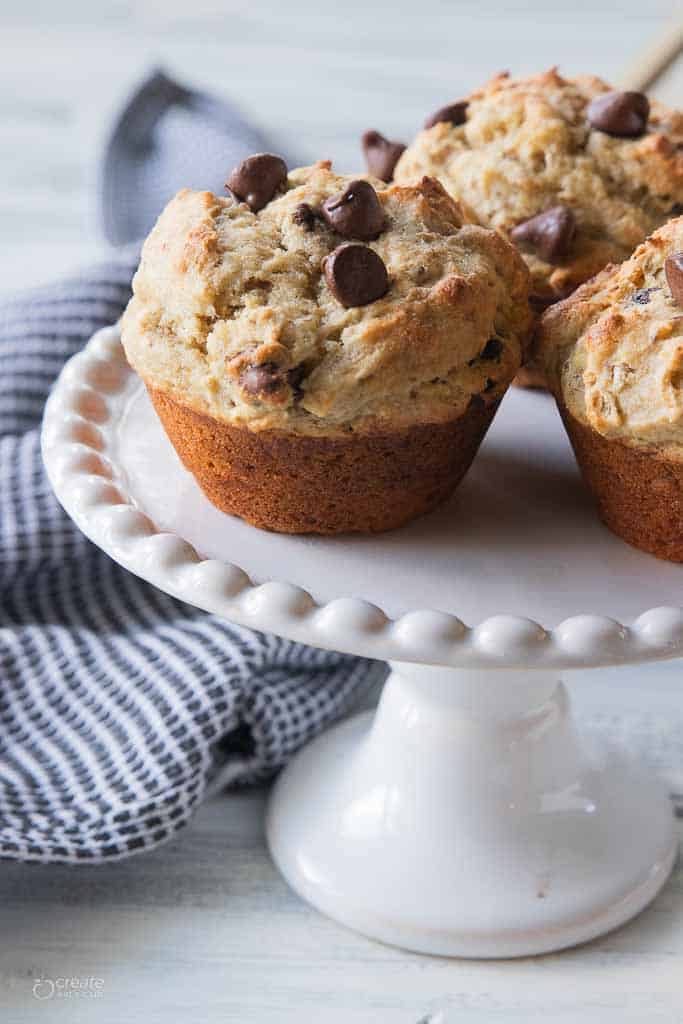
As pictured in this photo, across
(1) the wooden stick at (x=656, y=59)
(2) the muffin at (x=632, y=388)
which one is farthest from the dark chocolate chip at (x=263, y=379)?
(1) the wooden stick at (x=656, y=59)

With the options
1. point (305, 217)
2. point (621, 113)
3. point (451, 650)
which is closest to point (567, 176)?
point (621, 113)

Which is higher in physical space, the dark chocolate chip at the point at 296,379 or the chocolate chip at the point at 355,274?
the chocolate chip at the point at 355,274

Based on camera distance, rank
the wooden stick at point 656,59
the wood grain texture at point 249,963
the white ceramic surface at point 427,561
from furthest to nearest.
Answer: the wooden stick at point 656,59, the wood grain texture at point 249,963, the white ceramic surface at point 427,561

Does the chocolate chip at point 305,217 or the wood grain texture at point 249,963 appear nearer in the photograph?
the chocolate chip at point 305,217

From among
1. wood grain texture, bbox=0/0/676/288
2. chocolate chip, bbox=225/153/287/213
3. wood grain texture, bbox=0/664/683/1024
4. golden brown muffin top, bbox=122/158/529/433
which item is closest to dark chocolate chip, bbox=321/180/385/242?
golden brown muffin top, bbox=122/158/529/433

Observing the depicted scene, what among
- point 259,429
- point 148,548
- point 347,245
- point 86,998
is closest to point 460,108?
point 347,245

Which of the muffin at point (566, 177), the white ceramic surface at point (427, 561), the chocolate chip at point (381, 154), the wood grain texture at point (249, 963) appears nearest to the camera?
the white ceramic surface at point (427, 561)

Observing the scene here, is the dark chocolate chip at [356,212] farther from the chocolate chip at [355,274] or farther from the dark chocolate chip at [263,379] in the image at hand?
the dark chocolate chip at [263,379]
